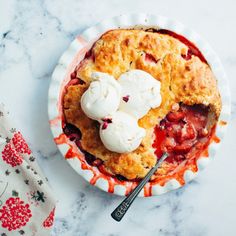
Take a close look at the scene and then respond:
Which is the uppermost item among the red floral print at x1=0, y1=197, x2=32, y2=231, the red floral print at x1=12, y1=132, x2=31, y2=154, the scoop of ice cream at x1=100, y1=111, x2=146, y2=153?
the scoop of ice cream at x1=100, y1=111, x2=146, y2=153

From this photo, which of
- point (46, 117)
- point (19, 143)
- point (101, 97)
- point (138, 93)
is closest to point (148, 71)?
point (138, 93)

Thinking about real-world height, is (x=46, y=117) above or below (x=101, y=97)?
below

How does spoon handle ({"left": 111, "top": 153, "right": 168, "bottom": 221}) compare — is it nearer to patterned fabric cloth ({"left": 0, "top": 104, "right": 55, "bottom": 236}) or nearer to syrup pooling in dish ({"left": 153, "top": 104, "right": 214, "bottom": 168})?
syrup pooling in dish ({"left": 153, "top": 104, "right": 214, "bottom": 168})

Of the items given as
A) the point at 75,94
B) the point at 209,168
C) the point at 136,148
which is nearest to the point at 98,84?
the point at 75,94

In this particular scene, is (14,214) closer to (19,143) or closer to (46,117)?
(19,143)

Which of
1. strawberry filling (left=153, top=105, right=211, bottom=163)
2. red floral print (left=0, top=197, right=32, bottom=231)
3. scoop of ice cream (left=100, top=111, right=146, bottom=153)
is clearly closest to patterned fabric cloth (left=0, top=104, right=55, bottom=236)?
red floral print (left=0, top=197, right=32, bottom=231)

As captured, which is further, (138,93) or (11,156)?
(11,156)
